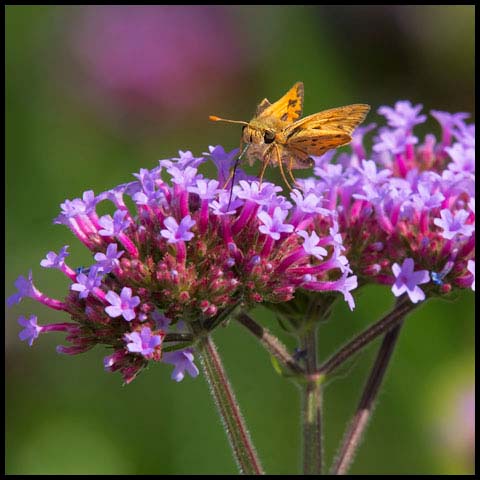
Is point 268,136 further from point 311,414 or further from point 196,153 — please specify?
point 196,153

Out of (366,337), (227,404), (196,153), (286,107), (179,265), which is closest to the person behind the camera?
(179,265)

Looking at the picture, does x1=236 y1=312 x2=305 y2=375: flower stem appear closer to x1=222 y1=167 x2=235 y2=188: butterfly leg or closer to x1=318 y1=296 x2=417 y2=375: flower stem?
x1=318 y1=296 x2=417 y2=375: flower stem

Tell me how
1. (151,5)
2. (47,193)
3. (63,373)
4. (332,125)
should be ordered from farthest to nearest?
1. (151,5)
2. (47,193)
3. (63,373)
4. (332,125)

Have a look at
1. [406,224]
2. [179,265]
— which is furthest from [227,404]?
[406,224]

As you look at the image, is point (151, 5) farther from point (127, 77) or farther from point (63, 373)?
point (63, 373)

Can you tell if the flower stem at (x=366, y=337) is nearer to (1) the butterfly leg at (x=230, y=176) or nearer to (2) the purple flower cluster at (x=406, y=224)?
(2) the purple flower cluster at (x=406, y=224)

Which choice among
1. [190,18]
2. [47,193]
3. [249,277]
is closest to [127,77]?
[190,18]
